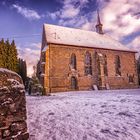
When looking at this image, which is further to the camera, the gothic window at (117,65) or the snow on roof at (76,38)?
the gothic window at (117,65)

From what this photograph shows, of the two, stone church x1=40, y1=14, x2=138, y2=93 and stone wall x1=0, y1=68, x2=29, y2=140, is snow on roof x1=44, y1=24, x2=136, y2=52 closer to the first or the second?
stone church x1=40, y1=14, x2=138, y2=93

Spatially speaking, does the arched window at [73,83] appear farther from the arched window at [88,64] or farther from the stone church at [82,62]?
the arched window at [88,64]

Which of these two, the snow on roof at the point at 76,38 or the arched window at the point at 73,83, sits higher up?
the snow on roof at the point at 76,38

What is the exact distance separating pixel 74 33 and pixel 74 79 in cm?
1026

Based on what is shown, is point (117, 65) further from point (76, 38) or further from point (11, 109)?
point (11, 109)

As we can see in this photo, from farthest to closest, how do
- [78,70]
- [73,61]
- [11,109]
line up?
[73,61] → [78,70] → [11,109]

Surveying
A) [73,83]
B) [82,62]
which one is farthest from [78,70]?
[73,83]

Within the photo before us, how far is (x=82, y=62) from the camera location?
26.3 m

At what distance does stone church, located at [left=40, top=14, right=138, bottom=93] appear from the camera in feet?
78.3

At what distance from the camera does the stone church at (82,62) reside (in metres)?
23.9

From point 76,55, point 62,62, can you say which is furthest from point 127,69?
point 62,62

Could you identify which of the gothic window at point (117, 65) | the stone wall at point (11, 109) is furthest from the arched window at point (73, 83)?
the stone wall at point (11, 109)

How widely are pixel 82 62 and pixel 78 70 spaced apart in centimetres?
168

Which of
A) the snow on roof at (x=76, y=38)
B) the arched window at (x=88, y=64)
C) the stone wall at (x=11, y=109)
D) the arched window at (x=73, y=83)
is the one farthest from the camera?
the arched window at (x=88, y=64)
